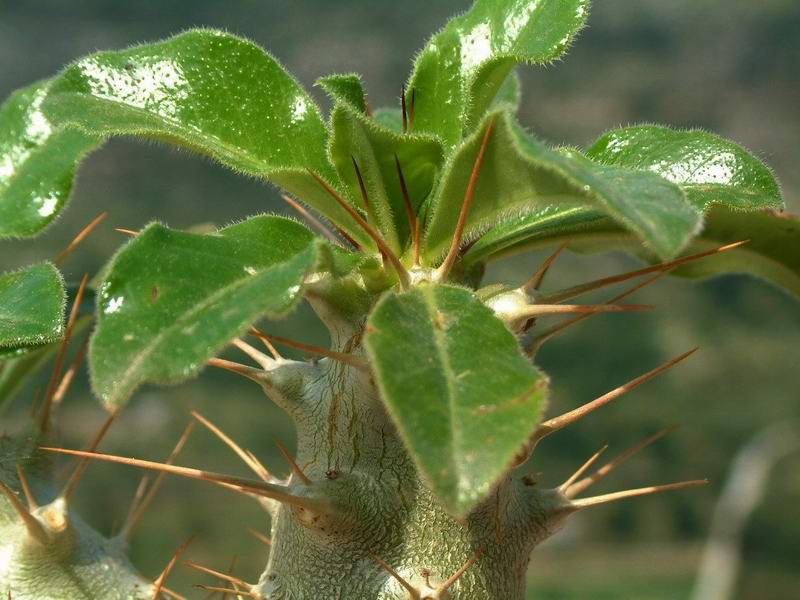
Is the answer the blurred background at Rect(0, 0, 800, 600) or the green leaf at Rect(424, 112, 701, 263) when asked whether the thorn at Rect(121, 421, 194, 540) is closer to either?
the blurred background at Rect(0, 0, 800, 600)

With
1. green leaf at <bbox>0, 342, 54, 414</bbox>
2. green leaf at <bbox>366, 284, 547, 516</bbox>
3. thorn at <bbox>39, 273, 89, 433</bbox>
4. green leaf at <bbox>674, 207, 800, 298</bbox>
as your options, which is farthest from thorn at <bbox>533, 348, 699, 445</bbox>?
green leaf at <bbox>0, 342, 54, 414</bbox>

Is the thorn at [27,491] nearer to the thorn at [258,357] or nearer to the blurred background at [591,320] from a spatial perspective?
the blurred background at [591,320]

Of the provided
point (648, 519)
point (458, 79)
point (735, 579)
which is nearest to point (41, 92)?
point (458, 79)

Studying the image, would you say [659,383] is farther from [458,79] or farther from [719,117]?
[458,79]

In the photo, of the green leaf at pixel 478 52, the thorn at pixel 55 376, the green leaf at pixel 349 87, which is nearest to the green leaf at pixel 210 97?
the green leaf at pixel 349 87

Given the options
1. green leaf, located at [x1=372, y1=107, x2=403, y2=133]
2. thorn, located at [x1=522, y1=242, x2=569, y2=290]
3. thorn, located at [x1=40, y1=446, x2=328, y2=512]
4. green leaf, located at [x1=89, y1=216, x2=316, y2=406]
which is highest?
green leaf, located at [x1=89, y1=216, x2=316, y2=406]

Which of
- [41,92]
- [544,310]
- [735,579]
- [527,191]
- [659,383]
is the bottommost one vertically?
[659,383]

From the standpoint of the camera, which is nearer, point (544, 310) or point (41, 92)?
point (544, 310)
